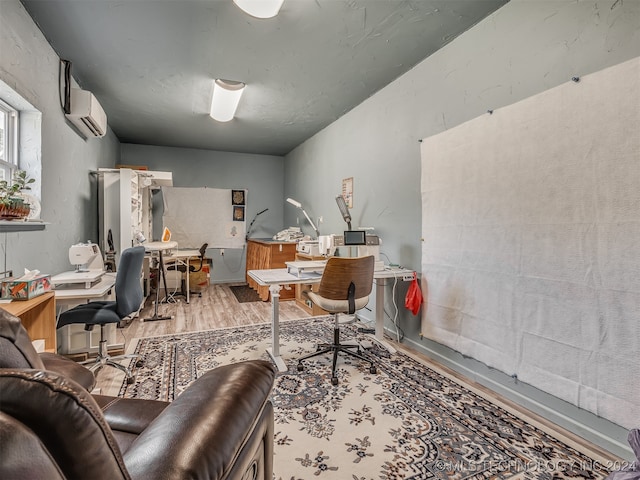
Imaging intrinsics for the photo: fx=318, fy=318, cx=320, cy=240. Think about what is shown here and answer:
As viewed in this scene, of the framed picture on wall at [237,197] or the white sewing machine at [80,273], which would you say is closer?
the white sewing machine at [80,273]

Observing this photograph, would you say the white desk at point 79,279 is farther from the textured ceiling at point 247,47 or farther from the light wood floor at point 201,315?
the textured ceiling at point 247,47

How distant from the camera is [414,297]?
269 centimetres

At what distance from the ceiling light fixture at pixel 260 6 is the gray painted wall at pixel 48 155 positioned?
139cm

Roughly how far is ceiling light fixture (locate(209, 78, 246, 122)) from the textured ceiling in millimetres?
92

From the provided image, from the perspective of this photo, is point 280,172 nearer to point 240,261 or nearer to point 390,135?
point 240,261

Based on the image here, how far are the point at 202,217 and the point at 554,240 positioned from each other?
5.38 m

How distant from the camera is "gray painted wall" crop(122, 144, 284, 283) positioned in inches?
219

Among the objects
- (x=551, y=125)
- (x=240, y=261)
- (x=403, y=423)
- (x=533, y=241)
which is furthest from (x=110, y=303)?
(x=240, y=261)

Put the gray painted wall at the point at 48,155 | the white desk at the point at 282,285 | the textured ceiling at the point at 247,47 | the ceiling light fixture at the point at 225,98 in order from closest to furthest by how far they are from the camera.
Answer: the gray painted wall at the point at 48,155, the textured ceiling at the point at 247,47, the white desk at the point at 282,285, the ceiling light fixture at the point at 225,98

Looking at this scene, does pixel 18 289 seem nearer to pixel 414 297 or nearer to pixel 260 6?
pixel 260 6

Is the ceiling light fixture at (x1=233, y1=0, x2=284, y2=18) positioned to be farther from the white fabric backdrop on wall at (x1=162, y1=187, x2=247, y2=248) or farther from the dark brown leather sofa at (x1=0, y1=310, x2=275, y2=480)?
the white fabric backdrop on wall at (x1=162, y1=187, x2=247, y2=248)

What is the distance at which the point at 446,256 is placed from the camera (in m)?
2.48

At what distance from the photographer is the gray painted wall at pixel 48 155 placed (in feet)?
6.39

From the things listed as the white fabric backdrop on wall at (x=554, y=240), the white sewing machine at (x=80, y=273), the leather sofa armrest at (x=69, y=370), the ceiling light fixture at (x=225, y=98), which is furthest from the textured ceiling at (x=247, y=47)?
the leather sofa armrest at (x=69, y=370)
